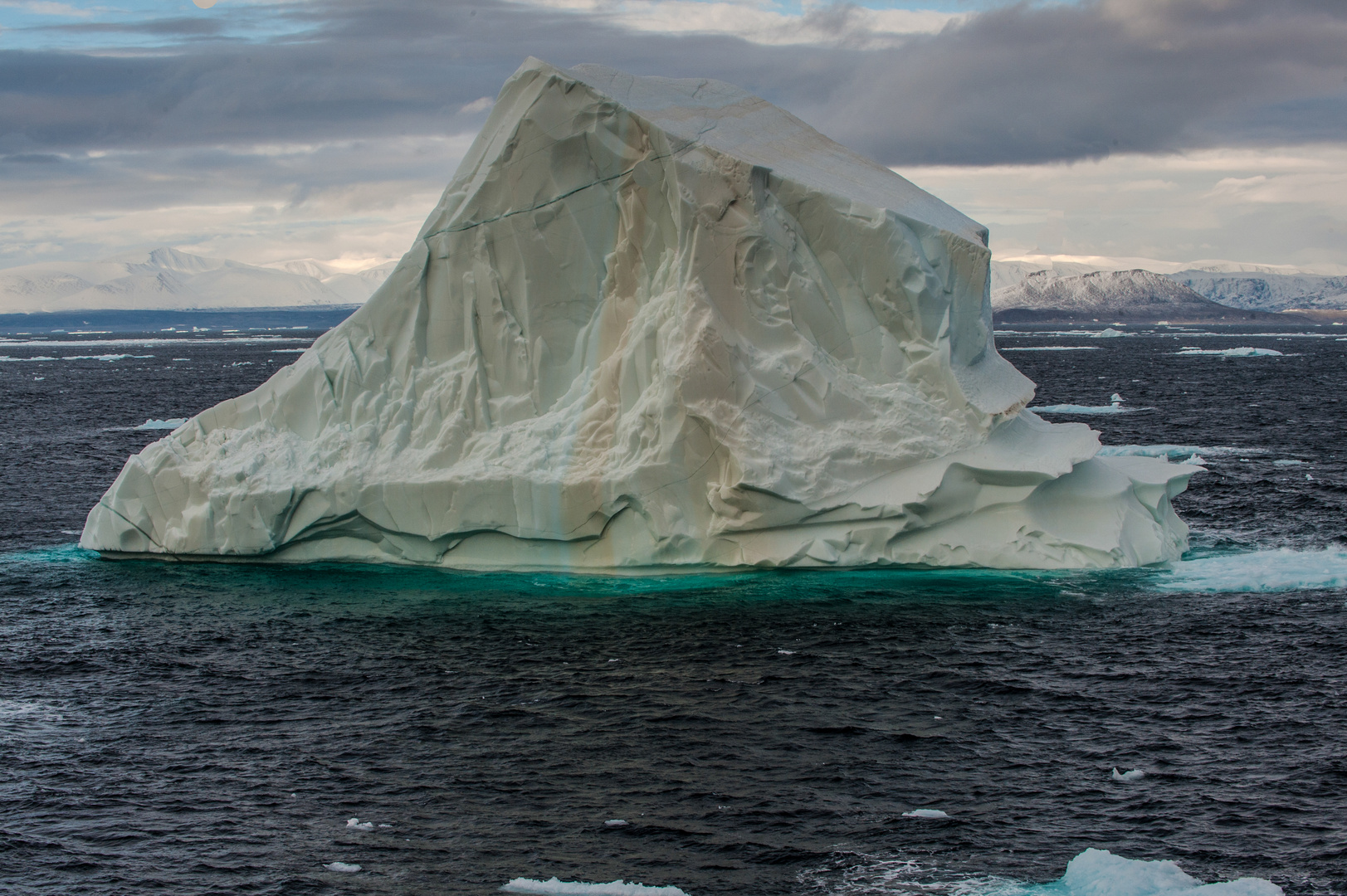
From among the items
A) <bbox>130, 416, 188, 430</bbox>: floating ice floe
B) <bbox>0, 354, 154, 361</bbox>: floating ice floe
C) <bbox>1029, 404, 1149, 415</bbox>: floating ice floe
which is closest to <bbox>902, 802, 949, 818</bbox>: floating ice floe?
<bbox>130, 416, 188, 430</bbox>: floating ice floe

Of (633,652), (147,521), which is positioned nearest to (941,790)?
(633,652)

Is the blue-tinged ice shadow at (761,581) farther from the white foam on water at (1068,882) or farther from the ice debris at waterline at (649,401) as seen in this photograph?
Answer: the white foam on water at (1068,882)

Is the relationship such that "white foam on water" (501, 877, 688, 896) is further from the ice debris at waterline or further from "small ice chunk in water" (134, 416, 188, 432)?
"small ice chunk in water" (134, 416, 188, 432)

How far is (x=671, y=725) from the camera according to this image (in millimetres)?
13586

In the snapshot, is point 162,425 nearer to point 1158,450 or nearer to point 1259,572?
point 1158,450

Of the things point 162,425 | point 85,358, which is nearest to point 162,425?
point 162,425

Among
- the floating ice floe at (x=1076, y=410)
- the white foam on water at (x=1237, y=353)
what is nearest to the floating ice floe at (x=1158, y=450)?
the floating ice floe at (x=1076, y=410)

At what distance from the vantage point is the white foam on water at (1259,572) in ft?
62.3

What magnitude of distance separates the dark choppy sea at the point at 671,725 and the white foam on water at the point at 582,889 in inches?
7.8

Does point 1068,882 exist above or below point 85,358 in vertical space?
below

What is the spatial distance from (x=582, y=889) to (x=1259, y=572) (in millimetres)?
14426

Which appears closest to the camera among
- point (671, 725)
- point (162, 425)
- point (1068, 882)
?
point (1068, 882)

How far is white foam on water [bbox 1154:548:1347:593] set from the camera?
62.3 feet

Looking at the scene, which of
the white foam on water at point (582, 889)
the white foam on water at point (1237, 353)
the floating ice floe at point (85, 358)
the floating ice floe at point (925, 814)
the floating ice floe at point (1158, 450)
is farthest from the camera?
the floating ice floe at point (85, 358)
